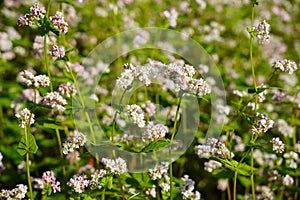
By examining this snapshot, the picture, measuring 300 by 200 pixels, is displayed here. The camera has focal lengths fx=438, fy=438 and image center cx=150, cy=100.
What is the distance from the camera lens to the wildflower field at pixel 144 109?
2443mm

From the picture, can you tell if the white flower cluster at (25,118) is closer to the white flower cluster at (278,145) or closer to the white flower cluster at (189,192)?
the white flower cluster at (189,192)

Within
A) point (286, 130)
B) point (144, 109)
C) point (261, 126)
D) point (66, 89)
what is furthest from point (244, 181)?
point (66, 89)

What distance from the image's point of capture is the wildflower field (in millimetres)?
2443

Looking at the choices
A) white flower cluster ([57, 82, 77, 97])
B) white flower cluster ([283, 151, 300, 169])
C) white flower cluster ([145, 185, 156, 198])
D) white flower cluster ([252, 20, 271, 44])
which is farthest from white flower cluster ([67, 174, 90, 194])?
white flower cluster ([283, 151, 300, 169])

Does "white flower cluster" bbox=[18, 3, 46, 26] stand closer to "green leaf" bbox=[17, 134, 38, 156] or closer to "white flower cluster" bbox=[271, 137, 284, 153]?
"green leaf" bbox=[17, 134, 38, 156]

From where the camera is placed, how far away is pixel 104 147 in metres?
2.60

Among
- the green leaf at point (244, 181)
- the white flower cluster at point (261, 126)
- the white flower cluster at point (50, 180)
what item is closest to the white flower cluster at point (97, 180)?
the white flower cluster at point (50, 180)

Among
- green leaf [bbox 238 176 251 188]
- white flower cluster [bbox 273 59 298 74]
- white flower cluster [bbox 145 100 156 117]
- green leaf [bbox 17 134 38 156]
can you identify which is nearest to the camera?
green leaf [bbox 17 134 38 156]

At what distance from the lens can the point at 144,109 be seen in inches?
128

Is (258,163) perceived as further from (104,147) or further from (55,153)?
(55,153)

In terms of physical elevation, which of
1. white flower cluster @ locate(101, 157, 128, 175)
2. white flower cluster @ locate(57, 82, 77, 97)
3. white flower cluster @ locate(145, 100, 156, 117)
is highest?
white flower cluster @ locate(57, 82, 77, 97)

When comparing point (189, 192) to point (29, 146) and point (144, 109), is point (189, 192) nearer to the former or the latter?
point (144, 109)

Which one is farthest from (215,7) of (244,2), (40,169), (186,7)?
(40,169)

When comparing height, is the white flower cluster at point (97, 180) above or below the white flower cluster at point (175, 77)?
below
